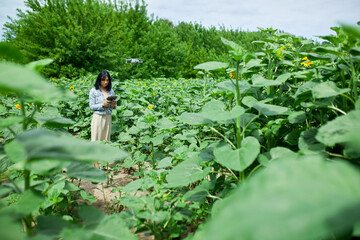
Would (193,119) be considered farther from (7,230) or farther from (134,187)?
(7,230)

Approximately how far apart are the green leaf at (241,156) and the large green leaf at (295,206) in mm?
479

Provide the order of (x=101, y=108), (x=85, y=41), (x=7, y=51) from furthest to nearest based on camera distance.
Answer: (x=85, y=41) → (x=101, y=108) → (x=7, y=51)

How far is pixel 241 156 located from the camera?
37.4 inches

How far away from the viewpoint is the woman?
11.3ft

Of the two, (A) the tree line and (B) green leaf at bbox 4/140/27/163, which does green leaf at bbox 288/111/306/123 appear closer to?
(B) green leaf at bbox 4/140/27/163

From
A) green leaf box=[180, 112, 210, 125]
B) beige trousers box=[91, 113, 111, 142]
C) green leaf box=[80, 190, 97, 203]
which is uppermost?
green leaf box=[180, 112, 210, 125]

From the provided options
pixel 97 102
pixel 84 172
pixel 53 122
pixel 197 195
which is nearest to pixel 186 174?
pixel 197 195

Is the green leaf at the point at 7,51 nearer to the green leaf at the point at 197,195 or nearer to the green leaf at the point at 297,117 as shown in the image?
the green leaf at the point at 197,195

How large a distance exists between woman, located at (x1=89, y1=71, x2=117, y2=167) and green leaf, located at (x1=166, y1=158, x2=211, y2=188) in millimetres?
2454

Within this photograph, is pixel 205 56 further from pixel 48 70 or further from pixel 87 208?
pixel 87 208

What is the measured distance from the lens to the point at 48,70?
38.5 feet

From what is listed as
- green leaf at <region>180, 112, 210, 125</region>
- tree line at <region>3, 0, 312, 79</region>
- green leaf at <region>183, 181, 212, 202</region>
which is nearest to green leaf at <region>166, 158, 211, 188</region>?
green leaf at <region>183, 181, 212, 202</region>

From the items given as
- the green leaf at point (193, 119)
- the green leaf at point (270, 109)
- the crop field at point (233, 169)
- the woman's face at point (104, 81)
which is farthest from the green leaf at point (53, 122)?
the woman's face at point (104, 81)

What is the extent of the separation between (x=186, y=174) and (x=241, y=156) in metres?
0.37
